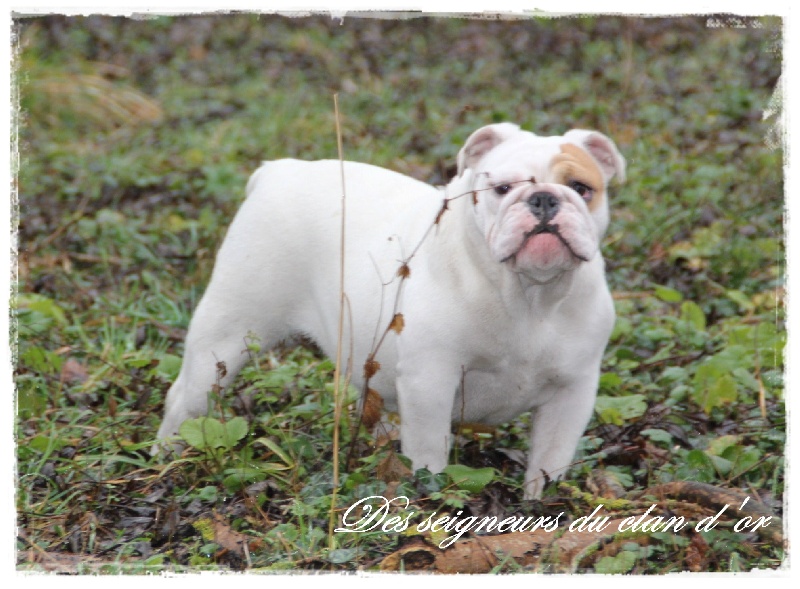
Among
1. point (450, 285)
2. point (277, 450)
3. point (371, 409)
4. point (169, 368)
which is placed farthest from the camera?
point (169, 368)

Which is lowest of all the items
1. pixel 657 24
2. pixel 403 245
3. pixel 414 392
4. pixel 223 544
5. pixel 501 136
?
pixel 223 544

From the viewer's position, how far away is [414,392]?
3.81 m

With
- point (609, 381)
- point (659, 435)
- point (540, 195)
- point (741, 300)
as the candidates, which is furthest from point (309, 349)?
point (741, 300)

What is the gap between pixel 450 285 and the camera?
381cm

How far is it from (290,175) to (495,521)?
5.46 feet

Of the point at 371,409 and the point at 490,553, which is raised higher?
the point at 371,409

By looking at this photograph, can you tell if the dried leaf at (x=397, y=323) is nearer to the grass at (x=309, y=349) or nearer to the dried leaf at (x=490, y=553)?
the grass at (x=309, y=349)

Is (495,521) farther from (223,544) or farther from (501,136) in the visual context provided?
(501,136)

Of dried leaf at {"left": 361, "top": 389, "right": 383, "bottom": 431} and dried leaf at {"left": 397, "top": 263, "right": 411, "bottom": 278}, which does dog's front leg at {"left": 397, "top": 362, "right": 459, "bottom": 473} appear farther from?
dried leaf at {"left": 397, "top": 263, "right": 411, "bottom": 278}

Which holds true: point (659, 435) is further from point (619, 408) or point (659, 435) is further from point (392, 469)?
point (392, 469)

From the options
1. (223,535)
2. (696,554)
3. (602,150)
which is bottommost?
(223,535)

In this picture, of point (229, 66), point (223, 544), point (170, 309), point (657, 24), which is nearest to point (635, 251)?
point (170, 309)

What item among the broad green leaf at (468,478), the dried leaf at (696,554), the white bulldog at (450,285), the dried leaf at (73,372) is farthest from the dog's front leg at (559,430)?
the dried leaf at (73,372)

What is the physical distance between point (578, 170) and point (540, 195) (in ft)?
0.67
